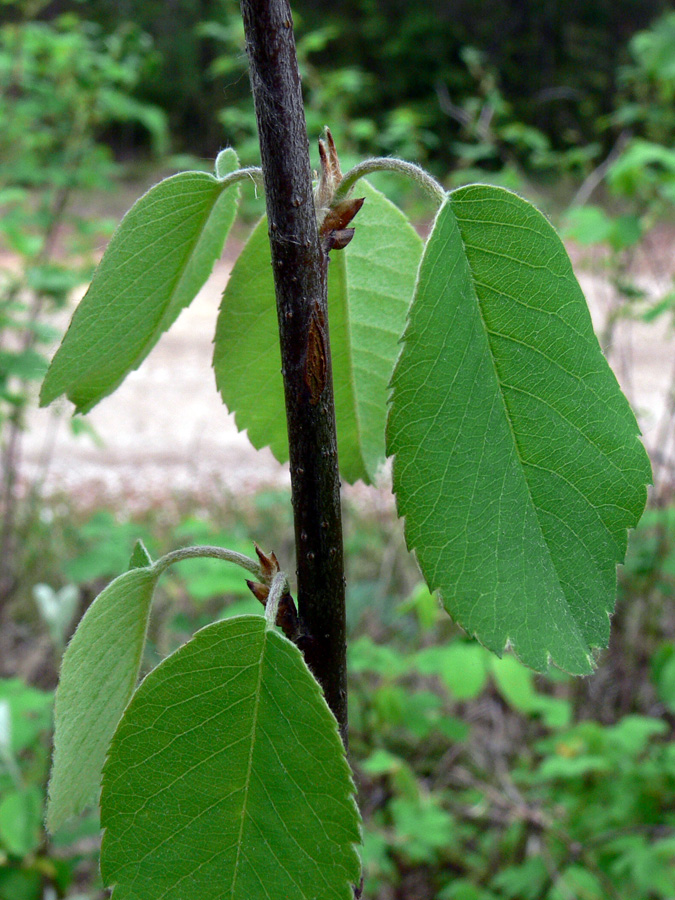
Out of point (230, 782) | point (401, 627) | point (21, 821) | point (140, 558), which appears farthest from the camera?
point (401, 627)

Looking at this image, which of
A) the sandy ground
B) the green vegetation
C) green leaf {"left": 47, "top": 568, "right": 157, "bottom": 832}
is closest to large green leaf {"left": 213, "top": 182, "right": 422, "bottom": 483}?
green leaf {"left": 47, "top": 568, "right": 157, "bottom": 832}

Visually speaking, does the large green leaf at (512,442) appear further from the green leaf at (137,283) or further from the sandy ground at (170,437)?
the sandy ground at (170,437)

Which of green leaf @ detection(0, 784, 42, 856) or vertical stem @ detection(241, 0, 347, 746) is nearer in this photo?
vertical stem @ detection(241, 0, 347, 746)

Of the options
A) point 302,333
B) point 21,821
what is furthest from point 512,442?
point 21,821

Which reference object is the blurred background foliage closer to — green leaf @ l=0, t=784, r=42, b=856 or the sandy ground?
green leaf @ l=0, t=784, r=42, b=856

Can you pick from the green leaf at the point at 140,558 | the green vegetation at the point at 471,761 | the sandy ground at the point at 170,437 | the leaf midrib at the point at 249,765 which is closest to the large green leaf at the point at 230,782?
the leaf midrib at the point at 249,765

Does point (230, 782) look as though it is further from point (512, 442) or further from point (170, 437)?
point (170, 437)
